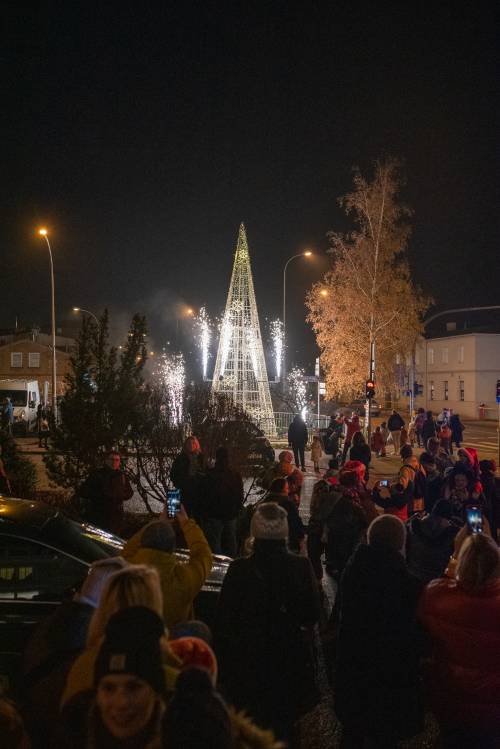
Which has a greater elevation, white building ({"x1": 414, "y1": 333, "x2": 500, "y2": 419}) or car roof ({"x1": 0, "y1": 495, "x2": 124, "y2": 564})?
white building ({"x1": 414, "y1": 333, "x2": 500, "y2": 419})

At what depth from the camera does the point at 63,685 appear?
2594 millimetres

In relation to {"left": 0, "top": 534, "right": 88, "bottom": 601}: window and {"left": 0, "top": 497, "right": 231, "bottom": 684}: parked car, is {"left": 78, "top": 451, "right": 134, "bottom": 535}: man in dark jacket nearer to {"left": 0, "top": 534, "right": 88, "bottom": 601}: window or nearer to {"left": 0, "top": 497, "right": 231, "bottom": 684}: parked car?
{"left": 0, "top": 497, "right": 231, "bottom": 684}: parked car

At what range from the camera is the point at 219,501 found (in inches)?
309

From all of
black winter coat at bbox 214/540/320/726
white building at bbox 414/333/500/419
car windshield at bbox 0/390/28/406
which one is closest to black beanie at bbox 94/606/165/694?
black winter coat at bbox 214/540/320/726

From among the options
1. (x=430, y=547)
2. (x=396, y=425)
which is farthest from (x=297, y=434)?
(x=430, y=547)

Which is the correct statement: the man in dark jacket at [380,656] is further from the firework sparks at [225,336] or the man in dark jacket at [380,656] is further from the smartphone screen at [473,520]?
the firework sparks at [225,336]

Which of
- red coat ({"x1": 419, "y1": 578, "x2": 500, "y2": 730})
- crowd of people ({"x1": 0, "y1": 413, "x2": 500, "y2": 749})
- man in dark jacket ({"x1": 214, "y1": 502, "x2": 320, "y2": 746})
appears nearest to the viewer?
crowd of people ({"x1": 0, "y1": 413, "x2": 500, "y2": 749})

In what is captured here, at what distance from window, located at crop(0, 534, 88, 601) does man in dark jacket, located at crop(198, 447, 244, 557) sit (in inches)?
124

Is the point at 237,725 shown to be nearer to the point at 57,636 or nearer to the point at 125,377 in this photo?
the point at 57,636

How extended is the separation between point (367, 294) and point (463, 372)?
27352 millimetres

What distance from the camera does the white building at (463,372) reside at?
177 ft

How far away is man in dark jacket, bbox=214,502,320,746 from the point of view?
333cm

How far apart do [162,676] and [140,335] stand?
874 cm

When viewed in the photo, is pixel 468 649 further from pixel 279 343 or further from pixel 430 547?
pixel 279 343
